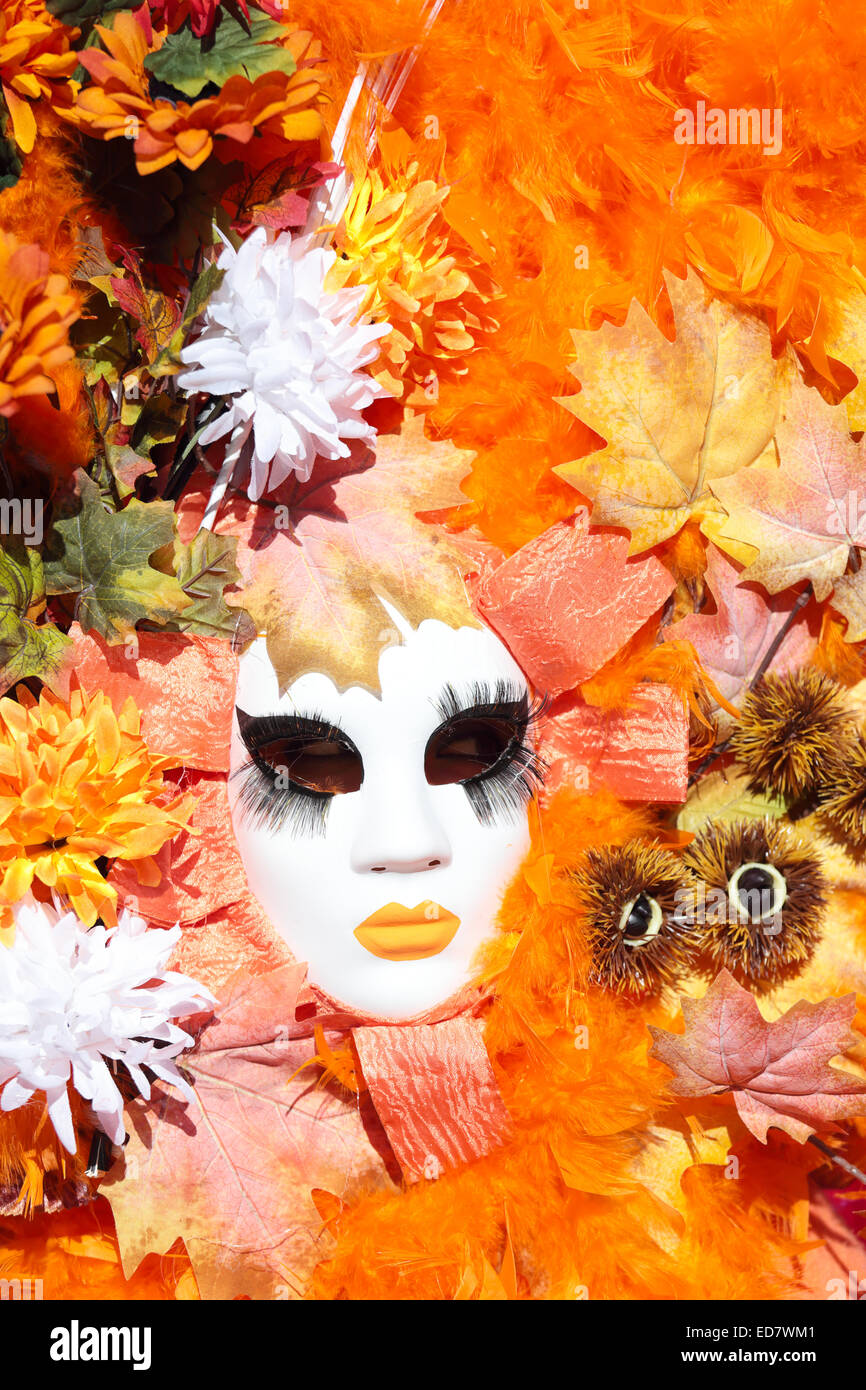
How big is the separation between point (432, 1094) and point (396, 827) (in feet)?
0.91

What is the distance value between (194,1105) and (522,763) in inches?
19.1

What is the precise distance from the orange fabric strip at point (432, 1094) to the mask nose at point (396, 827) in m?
0.18

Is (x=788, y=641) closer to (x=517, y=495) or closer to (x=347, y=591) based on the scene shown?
(x=517, y=495)

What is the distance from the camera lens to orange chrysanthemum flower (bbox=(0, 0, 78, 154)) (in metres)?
1.10

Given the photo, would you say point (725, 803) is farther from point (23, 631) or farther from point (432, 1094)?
point (23, 631)

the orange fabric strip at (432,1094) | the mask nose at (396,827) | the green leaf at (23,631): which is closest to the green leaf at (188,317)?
the green leaf at (23,631)

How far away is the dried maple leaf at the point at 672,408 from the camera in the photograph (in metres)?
1.27

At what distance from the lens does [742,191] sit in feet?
4.33

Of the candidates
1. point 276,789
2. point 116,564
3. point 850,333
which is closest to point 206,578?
point 116,564

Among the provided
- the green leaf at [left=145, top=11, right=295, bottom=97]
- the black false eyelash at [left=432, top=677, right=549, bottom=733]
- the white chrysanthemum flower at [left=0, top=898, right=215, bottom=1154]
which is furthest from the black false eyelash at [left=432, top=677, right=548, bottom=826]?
the green leaf at [left=145, top=11, right=295, bottom=97]

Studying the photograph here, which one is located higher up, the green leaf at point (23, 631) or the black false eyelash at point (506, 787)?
the green leaf at point (23, 631)

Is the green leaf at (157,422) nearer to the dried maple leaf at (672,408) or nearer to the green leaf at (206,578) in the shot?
the green leaf at (206,578)

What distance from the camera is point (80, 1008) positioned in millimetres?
1098

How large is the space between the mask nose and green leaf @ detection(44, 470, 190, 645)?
0.87 feet
